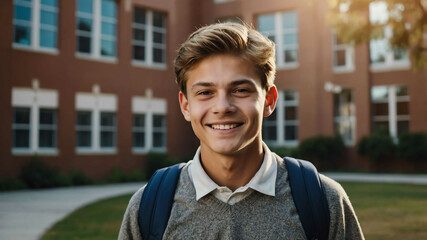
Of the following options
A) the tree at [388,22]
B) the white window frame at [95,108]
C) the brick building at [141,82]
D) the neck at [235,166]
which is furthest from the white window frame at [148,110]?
the neck at [235,166]

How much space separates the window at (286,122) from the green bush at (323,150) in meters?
1.37

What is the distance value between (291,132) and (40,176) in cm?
1193

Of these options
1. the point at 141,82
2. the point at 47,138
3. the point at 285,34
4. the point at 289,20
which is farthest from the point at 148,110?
the point at 289,20

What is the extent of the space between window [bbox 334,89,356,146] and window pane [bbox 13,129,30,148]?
524 inches

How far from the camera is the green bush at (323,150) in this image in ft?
77.8

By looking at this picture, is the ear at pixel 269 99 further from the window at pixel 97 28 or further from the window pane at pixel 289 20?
the window pane at pixel 289 20

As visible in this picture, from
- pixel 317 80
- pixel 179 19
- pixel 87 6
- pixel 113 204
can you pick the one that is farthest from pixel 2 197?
pixel 317 80

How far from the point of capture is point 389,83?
78.2 feet

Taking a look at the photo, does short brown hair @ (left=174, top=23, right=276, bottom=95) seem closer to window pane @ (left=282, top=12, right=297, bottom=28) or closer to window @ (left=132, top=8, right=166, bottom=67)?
window @ (left=132, top=8, right=166, bottom=67)

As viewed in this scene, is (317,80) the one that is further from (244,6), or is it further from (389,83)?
(244,6)

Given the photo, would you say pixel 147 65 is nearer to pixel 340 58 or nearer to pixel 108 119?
pixel 108 119

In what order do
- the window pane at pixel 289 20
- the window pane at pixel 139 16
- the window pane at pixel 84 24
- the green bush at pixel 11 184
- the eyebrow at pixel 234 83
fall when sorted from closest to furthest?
the eyebrow at pixel 234 83, the green bush at pixel 11 184, the window pane at pixel 84 24, the window pane at pixel 139 16, the window pane at pixel 289 20

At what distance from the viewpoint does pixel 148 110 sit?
→ 23453mm

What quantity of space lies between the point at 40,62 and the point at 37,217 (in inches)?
415
